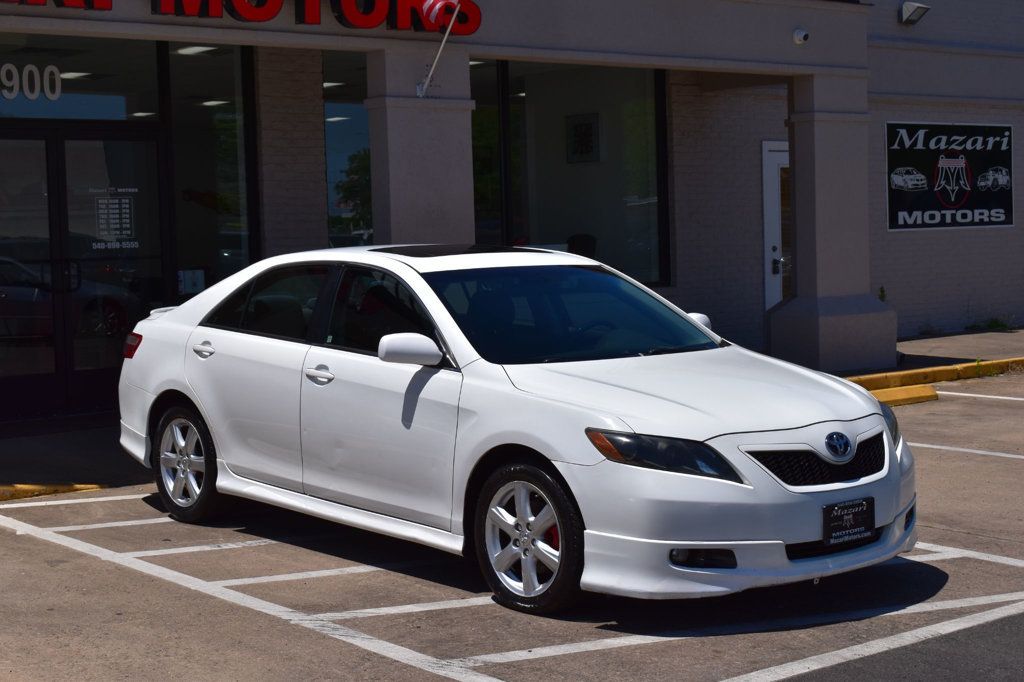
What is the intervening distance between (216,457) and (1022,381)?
9.67m

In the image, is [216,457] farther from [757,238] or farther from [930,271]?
[930,271]

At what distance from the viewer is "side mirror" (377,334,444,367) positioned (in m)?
6.58

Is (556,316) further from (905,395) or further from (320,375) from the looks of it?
(905,395)

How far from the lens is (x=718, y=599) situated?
6.46 metres

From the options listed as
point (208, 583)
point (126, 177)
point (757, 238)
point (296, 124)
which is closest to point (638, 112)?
point (757, 238)

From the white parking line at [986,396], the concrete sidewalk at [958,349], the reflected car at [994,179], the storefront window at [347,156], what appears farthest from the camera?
the reflected car at [994,179]

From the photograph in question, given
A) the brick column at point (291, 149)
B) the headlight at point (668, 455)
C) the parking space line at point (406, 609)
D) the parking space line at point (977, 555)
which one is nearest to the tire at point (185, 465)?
the parking space line at point (406, 609)

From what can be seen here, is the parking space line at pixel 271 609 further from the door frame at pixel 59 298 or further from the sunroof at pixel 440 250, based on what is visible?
the door frame at pixel 59 298

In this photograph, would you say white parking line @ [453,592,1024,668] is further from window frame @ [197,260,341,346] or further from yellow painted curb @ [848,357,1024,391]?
yellow painted curb @ [848,357,1024,391]

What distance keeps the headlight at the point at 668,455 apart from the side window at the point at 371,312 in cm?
142

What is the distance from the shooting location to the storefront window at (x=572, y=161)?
14.9m

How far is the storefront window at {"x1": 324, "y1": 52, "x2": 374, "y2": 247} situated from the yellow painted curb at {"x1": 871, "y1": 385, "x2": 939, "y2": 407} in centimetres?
507

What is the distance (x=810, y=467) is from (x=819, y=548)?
0.34 meters

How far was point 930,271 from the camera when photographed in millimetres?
19109
